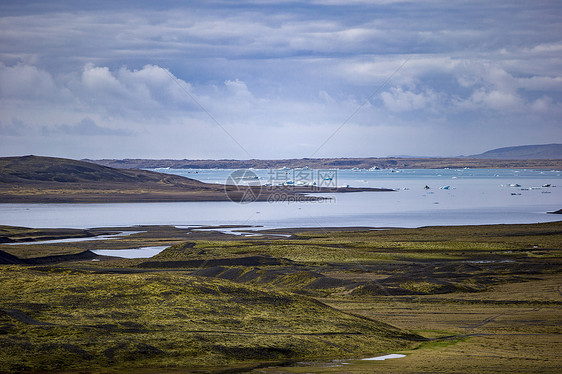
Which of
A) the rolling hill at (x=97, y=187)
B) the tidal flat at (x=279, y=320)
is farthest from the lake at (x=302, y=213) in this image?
the tidal flat at (x=279, y=320)

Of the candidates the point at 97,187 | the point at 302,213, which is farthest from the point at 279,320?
the point at 97,187

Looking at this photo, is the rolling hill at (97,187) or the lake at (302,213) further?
the rolling hill at (97,187)

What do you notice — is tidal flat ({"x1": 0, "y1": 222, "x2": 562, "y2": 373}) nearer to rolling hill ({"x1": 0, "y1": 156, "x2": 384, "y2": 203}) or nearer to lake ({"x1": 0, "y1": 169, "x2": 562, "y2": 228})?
lake ({"x1": 0, "y1": 169, "x2": 562, "y2": 228})

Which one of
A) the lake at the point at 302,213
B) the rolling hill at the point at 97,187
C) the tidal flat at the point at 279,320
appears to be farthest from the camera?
the rolling hill at the point at 97,187

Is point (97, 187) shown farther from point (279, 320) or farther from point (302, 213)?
point (279, 320)

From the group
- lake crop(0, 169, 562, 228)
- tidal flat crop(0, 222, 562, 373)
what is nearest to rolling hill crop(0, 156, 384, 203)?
lake crop(0, 169, 562, 228)

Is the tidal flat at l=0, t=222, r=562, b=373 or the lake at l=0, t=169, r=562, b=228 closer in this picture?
the tidal flat at l=0, t=222, r=562, b=373

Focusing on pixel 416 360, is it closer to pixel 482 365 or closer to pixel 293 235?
pixel 482 365

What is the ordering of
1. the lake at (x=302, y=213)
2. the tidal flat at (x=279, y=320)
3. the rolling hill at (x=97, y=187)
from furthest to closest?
1. the rolling hill at (x=97, y=187)
2. the lake at (x=302, y=213)
3. the tidal flat at (x=279, y=320)

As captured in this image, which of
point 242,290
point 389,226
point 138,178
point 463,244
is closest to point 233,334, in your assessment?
point 242,290

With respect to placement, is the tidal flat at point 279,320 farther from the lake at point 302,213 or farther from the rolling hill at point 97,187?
the rolling hill at point 97,187

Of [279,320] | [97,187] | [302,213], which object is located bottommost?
[279,320]
